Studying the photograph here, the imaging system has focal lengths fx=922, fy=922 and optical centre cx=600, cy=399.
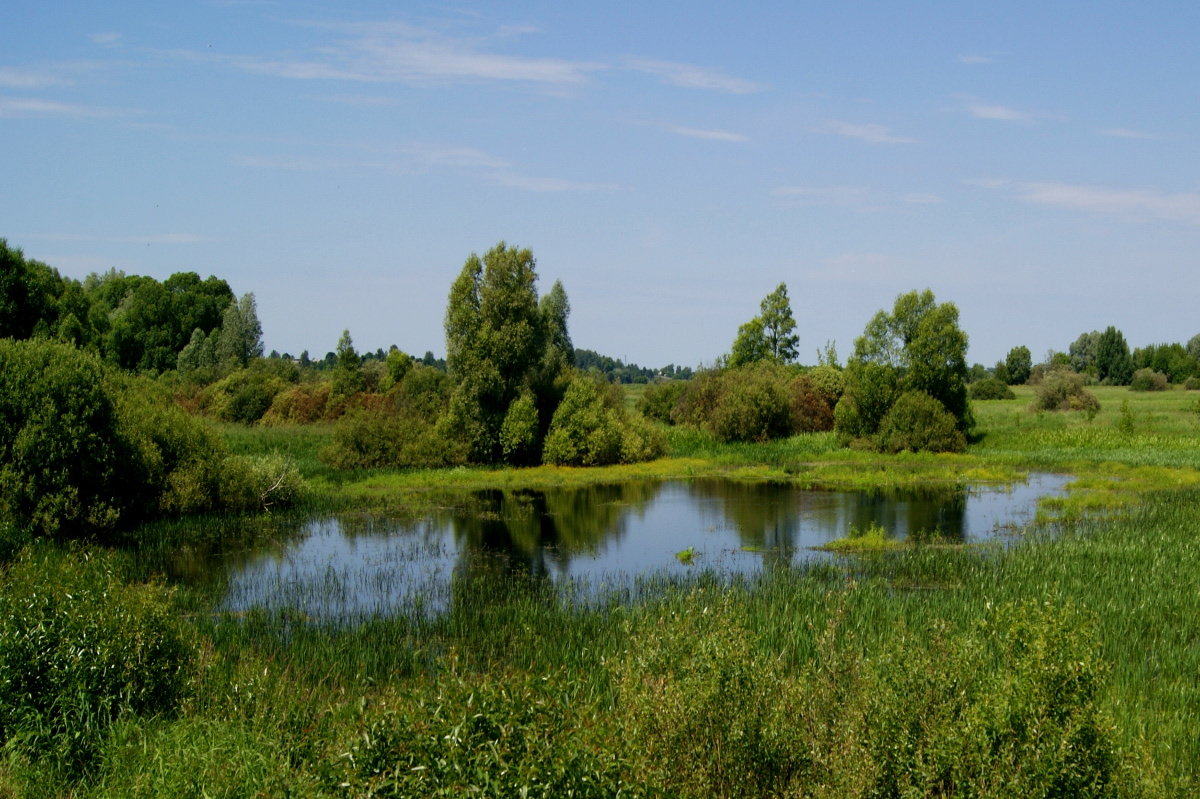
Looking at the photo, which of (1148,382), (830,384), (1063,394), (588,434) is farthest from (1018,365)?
(588,434)

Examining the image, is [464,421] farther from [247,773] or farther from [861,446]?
[247,773]

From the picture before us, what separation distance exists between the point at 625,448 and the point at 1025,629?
99.4 ft

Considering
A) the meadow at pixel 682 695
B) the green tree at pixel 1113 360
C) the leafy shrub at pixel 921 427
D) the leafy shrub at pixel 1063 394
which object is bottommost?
the meadow at pixel 682 695

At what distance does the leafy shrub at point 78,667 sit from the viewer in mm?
7672

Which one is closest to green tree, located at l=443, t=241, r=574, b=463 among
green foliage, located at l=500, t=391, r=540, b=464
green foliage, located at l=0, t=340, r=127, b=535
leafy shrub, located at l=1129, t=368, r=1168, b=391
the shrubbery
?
green foliage, located at l=500, t=391, r=540, b=464

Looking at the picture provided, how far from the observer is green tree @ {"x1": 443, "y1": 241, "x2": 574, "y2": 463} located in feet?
113

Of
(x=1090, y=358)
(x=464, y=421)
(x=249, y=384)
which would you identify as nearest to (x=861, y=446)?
(x=464, y=421)

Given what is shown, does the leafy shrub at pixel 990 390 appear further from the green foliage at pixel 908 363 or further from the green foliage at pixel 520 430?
the green foliage at pixel 520 430

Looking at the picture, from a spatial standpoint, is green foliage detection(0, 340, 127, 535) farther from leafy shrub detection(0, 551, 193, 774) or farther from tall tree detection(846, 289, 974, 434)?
tall tree detection(846, 289, 974, 434)

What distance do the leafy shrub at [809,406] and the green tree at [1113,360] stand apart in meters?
46.0

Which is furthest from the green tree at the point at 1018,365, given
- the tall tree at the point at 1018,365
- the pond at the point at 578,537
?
the pond at the point at 578,537

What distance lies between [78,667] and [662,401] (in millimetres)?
46280

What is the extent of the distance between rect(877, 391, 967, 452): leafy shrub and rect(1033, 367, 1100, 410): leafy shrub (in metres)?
16.9

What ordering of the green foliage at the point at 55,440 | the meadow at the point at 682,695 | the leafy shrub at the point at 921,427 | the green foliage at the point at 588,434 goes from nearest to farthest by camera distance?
1. the meadow at the point at 682,695
2. the green foliage at the point at 55,440
3. the green foliage at the point at 588,434
4. the leafy shrub at the point at 921,427
